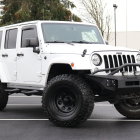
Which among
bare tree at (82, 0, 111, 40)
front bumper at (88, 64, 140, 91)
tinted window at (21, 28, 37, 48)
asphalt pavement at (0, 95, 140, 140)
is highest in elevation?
bare tree at (82, 0, 111, 40)

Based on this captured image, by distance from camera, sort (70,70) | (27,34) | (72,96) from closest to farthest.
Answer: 1. (72,96)
2. (70,70)
3. (27,34)

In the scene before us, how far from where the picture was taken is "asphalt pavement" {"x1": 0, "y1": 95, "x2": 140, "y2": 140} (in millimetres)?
8078

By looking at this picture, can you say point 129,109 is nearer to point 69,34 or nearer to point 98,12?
point 69,34

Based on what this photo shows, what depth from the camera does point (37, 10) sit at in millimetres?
38531

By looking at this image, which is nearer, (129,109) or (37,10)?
(129,109)

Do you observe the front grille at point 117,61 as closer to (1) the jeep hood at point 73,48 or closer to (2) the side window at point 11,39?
(1) the jeep hood at point 73,48

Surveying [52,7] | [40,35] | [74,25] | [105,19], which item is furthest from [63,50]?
[105,19]

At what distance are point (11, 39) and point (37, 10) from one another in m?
27.7

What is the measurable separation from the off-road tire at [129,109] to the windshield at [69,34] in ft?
4.66

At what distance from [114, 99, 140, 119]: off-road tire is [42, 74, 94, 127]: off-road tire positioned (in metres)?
1.65

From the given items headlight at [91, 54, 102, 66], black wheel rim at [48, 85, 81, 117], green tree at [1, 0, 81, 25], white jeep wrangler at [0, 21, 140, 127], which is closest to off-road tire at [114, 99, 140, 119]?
white jeep wrangler at [0, 21, 140, 127]

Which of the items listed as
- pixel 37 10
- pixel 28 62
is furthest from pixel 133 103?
pixel 37 10

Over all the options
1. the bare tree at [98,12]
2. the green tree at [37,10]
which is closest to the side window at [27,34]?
the green tree at [37,10]

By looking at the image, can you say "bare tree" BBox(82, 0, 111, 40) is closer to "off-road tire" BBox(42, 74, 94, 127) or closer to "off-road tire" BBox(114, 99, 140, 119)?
"off-road tire" BBox(114, 99, 140, 119)
